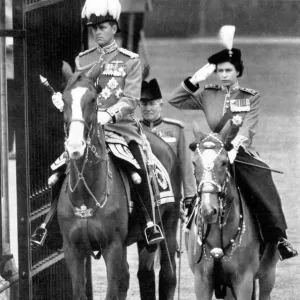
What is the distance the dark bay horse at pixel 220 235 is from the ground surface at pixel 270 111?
2.78m

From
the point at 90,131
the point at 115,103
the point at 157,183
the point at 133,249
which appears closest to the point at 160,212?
the point at 157,183

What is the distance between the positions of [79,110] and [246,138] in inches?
61.5

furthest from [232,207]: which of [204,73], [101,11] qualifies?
[101,11]

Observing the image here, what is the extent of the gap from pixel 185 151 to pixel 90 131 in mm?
2450

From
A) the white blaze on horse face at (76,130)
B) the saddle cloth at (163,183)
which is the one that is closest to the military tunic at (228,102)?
the saddle cloth at (163,183)

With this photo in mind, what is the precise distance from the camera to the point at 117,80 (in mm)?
8984

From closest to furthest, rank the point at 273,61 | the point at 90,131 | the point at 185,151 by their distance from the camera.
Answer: the point at 90,131
the point at 185,151
the point at 273,61

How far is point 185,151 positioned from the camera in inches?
407

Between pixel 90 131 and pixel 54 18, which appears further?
pixel 54 18

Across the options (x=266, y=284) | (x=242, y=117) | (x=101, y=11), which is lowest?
(x=266, y=284)

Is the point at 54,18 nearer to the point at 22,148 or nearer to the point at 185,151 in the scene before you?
the point at 22,148

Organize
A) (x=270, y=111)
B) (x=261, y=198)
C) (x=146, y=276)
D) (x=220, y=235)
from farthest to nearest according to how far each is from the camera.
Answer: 1. (x=270, y=111)
2. (x=146, y=276)
3. (x=261, y=198)
4. (x=220, y=235)

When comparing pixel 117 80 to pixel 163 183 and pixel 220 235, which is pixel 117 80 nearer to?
pixel 163 183

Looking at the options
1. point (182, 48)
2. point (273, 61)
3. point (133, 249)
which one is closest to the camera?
point (133, 249)
